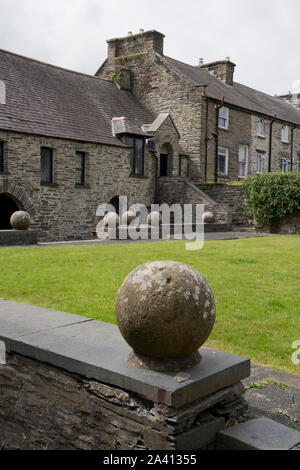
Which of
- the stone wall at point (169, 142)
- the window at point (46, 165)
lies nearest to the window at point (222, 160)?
the stone wall at point (169, 142)

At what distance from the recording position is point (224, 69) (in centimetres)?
3338

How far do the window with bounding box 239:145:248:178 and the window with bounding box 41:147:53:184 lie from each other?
15089 mm

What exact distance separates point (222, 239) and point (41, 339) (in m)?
15.4

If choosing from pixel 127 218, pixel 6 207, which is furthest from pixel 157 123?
pixel 6 207

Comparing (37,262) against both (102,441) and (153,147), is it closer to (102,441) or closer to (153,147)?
(102,441)

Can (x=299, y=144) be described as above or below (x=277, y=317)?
above

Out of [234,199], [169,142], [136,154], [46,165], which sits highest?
[169,142]

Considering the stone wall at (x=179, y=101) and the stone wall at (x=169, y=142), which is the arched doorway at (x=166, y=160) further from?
the stone wall at (x=179, y=101)

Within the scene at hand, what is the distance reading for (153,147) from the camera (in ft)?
84.8

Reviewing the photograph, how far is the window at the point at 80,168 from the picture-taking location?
22141 mm

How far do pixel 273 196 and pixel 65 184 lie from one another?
1086 cm

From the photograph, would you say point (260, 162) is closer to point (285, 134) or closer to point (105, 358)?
point (285, 134)

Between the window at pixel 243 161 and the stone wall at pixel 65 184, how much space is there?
923 cm

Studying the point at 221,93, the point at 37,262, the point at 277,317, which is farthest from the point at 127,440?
the point at 221,93
